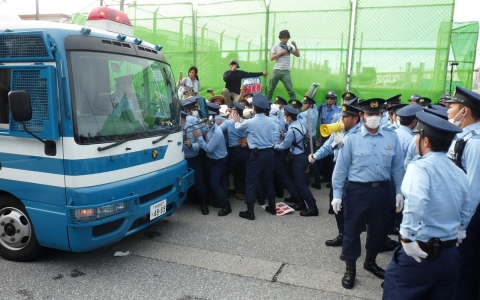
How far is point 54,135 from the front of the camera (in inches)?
139

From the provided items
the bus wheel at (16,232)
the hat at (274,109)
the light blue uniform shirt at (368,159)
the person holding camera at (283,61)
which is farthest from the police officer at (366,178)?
the person holding camera at (283,61)

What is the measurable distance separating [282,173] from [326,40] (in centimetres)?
396

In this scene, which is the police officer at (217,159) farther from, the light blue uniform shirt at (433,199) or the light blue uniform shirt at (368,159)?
the light blue uniform shirt at (433,199)

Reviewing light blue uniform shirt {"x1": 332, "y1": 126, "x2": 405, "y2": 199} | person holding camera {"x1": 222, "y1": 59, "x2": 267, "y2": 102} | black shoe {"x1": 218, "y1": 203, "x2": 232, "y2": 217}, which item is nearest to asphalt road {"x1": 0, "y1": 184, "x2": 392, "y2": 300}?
black shoe {"x1": 218, "y1": 203, "x2": 232, "y2": 217}

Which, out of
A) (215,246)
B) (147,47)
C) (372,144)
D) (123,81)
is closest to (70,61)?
(123,81)

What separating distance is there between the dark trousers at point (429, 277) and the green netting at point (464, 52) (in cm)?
703

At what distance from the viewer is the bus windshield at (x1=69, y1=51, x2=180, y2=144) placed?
3645 mm

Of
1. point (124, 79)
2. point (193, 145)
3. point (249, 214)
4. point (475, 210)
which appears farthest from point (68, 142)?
point (475, 210)

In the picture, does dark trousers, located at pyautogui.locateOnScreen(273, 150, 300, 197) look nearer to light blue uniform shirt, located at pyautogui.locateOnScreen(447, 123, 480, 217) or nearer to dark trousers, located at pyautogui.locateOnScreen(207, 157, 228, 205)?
dark trousers, located at pyautogui.locateOnScreen(207, 157, 228, 205)

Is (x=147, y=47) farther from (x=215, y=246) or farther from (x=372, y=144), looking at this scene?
(x=372, y=144)

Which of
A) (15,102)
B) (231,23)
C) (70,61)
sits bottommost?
(15,102)

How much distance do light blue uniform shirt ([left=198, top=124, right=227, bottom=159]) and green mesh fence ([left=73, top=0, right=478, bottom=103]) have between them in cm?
377

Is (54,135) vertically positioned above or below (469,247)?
above

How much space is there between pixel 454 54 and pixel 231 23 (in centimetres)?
540
